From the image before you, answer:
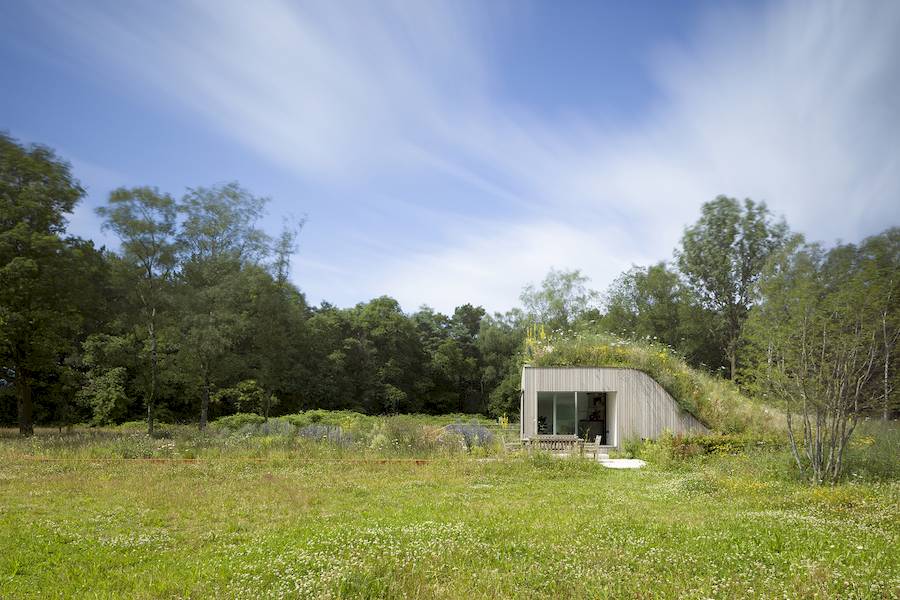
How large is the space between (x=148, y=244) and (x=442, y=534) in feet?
77.3

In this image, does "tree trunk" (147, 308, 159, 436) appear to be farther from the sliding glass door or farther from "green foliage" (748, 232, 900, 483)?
"green foliage" (748, 232, 900, 483)

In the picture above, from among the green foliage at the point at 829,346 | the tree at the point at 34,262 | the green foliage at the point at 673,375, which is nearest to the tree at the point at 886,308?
the green foliage at the point at 829,346

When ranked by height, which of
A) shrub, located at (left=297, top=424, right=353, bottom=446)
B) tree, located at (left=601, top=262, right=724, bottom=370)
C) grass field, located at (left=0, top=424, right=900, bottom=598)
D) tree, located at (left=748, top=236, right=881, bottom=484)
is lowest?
grass field, located at (left=0, top=424, right=900, bottom=598)

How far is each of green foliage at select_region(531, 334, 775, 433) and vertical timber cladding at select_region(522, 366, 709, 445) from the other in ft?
0.93

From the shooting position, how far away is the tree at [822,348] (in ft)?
37.3

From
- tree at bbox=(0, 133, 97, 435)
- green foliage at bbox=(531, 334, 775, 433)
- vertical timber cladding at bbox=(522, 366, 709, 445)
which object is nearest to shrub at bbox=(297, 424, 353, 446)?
vertical timber cladding at bbox=(522, 366, 709, 445)

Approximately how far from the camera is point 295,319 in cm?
3878

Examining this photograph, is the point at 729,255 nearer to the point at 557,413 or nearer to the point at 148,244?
the point at 557,413

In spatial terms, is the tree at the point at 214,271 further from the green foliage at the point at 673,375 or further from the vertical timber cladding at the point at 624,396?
the green foliage at the point at 673,375

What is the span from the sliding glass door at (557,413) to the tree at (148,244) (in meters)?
16.6

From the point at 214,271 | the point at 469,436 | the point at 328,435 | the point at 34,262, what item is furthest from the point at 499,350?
the point at 34,262

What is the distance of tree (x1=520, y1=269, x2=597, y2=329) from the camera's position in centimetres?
4772

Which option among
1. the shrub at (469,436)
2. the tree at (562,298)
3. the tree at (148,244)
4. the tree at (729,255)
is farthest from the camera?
the tree at (562,298)

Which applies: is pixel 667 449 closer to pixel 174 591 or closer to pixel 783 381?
pixel 783 381
